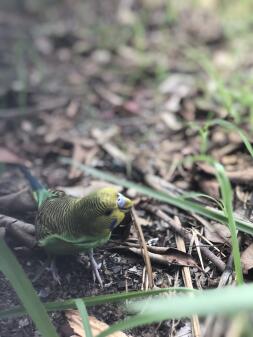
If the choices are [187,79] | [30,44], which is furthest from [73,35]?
[187,79]

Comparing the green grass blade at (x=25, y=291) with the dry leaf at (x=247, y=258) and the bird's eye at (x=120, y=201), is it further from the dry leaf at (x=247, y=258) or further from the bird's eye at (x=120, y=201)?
the dry leaf at (x=247, y=258)

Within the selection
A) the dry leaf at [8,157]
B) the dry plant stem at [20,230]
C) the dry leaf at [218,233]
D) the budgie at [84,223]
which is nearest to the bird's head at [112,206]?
the budgie at [84,223]

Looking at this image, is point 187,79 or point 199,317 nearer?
point 199,317

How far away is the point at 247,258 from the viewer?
1.66m

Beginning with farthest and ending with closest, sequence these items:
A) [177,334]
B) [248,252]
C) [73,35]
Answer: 1. [73,35]
2. [248,252]
3. [177,334]

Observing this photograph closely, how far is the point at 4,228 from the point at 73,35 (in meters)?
2.60

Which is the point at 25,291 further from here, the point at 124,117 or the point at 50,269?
the point at 124,117

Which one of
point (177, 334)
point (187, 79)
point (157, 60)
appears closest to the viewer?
point (177, 334)

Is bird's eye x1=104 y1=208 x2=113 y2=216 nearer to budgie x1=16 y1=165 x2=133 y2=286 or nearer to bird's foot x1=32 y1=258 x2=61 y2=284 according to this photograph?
budgie x1=16 y1=165 x2=133 y2=286

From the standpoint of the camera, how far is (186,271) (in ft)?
5.16

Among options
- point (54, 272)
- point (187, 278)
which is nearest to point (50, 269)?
point (54, 272)

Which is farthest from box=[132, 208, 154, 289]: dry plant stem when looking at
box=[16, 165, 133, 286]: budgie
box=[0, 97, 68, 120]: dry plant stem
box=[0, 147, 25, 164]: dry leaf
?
box=[0, 97, 68, 120]: dry plant stem

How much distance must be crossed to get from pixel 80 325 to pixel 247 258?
57 cm

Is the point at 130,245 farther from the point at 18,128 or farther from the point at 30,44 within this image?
the point at 30,44
